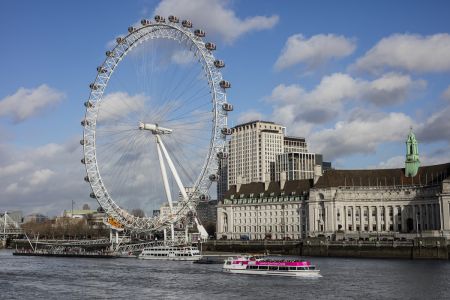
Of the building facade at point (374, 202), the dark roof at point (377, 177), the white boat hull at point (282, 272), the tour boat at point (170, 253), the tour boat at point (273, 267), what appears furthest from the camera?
the dark roof at point (377, 177)

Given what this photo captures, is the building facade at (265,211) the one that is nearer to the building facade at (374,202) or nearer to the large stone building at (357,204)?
the large stone building at (357,204)

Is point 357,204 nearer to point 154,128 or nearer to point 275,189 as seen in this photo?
point 275,189

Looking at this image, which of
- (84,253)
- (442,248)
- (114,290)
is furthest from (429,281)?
(84,253)

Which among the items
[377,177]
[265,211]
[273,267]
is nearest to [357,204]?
[377,177]

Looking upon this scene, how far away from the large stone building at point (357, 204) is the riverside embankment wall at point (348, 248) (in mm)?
8437

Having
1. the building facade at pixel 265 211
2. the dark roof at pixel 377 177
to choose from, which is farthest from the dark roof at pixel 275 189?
the dark roof at pixel 377 177

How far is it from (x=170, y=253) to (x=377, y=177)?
4643cm

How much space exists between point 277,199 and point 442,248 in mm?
47893

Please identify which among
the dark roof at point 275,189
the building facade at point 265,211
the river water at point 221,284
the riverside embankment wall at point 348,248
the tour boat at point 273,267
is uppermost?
the dark roof at point 275,189

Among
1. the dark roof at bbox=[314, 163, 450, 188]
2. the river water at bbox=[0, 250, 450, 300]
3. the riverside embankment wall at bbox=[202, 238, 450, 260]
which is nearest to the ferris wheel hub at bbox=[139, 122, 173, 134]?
the river water at bbox=[0, 250, 450, 300]

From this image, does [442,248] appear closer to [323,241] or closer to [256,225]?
[323,241]

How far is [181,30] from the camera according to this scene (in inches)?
3329

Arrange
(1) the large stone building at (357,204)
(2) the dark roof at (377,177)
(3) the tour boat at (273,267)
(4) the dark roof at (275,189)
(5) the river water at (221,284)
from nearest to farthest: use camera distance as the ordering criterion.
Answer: (5) the river water at (221,284)
(3) the tour boat at (273,267)
(1) the large stone building at (357,204)
(2) the dark roof at (377,177)
(4) the dark roof at (275,189)

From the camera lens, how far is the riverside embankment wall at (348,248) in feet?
302
